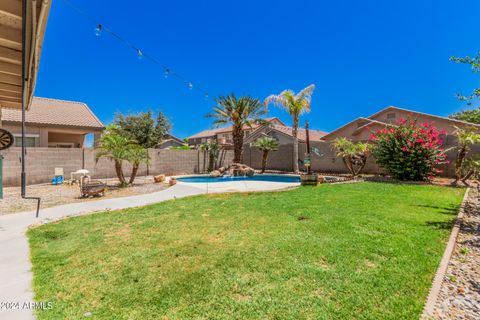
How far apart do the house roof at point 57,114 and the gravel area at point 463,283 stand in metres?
20.2

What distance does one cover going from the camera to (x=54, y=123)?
16812 millimetres

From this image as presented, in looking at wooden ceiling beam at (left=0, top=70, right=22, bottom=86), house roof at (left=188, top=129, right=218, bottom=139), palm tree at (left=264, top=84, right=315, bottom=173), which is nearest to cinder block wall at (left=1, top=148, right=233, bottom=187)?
palm tree at (left=264, top=84, right=315, bottom=173)

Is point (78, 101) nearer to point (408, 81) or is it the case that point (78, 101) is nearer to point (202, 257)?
point (202, 257)

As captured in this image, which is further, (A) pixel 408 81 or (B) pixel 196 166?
(A) pixel 408 81

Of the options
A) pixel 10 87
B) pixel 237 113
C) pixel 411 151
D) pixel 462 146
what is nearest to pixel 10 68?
pixel 10 87

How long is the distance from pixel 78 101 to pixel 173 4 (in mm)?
11566

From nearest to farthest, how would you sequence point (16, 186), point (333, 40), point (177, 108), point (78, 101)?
point (16, 186), point (78, 101), point (333, 40), point (177, 108)

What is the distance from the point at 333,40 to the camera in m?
22.3

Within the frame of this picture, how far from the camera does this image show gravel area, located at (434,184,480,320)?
2.68 metres

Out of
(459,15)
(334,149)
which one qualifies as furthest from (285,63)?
(459,15)

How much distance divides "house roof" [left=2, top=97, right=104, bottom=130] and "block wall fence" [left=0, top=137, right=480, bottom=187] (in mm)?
4078

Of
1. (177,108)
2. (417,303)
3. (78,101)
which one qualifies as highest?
(177,108)

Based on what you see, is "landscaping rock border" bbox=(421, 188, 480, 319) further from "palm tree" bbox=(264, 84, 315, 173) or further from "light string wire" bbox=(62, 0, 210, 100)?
"palm tree" bbox=(264, 84, 315, 173)

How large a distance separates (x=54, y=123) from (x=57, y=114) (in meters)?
1.76
